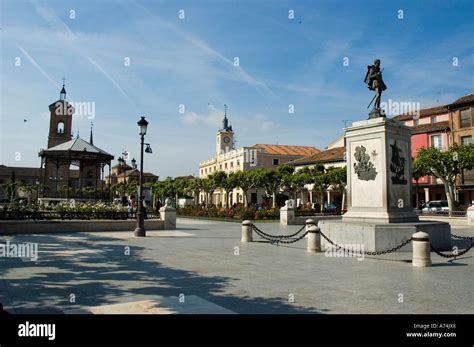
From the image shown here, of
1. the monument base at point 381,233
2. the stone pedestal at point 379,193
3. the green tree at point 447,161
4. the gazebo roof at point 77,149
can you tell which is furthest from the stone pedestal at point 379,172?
the green tree at point 447,161

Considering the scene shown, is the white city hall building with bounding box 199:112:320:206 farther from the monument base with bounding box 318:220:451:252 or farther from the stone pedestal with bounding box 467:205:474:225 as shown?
the monument base with bounding box 318:220:451:252

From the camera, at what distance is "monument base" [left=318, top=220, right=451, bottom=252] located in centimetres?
1180

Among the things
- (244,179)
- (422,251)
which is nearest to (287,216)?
(422,251)

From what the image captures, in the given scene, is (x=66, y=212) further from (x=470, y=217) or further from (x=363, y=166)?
(x=470, y=217)

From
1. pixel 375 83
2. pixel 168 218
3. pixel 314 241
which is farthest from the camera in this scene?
pixel 168 218

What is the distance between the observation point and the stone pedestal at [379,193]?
39.3 feet

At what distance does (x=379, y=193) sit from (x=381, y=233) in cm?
168

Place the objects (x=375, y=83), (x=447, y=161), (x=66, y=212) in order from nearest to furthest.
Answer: (x=375, y=83) → (x=66, y=212) → (x=447, y=161)

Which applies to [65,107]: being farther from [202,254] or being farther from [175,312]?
[175,312]

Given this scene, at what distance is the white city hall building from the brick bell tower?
1205 inches

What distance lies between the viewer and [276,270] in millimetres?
9219

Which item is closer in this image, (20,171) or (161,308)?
(161,308)

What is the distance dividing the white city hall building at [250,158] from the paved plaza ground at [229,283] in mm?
59666

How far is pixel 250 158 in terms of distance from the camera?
76812 millimetres
